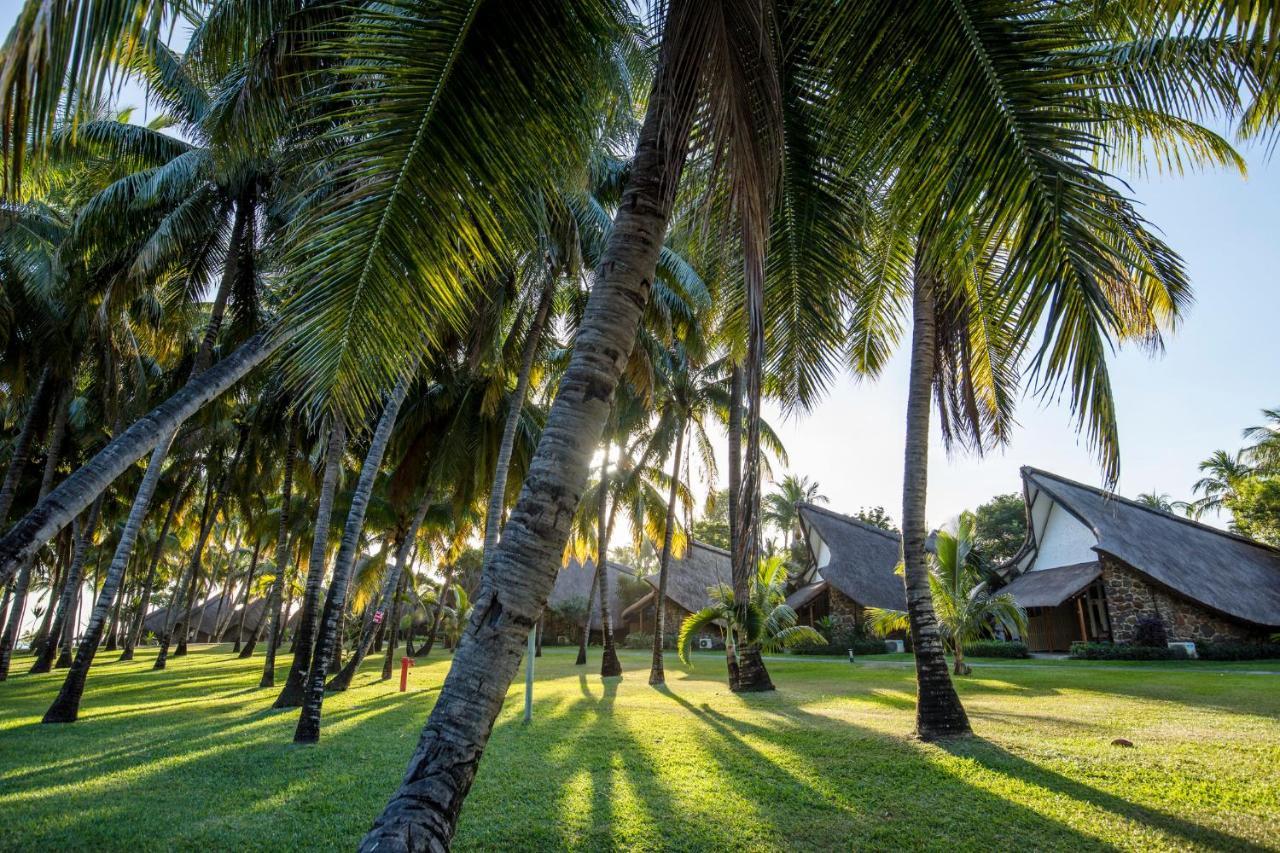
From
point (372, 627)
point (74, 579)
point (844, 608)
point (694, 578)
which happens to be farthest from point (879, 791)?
point (694, 578)

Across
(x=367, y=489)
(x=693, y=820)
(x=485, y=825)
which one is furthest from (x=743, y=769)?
(x=367, y=489)

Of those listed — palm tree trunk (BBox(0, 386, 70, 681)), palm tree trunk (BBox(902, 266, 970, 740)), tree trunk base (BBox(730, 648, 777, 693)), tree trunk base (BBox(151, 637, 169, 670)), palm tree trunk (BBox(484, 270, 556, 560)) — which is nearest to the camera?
palm tree trunk (BBox(902, 266, 970, 740))

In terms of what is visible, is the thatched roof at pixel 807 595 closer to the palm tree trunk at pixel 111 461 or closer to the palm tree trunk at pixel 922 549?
the palm tree trunk at pixel 922 549

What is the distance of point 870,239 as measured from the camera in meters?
6.64

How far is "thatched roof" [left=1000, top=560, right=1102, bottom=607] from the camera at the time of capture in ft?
71.2

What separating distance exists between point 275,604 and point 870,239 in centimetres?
2012

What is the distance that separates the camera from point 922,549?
781 cm

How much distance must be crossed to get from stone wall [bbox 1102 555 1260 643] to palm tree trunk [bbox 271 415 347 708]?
24.2 meters

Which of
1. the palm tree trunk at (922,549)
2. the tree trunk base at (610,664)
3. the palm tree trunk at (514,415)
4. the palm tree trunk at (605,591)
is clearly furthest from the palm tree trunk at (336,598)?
the tree trunk base at (610,664)

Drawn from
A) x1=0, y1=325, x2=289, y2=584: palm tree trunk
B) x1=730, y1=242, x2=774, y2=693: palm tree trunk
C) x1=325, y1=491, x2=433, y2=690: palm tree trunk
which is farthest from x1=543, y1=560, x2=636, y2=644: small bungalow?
x1=730, y1=242, x2=774, y2=693: palm tree trunk

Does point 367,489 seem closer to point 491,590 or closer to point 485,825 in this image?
point 485,825

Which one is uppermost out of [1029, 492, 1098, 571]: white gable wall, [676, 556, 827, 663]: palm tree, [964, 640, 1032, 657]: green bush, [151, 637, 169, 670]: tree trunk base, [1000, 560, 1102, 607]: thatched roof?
[1029, 492, 1098, 571]: white gable wall

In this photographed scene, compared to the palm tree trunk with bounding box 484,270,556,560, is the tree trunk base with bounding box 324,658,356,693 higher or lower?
lower

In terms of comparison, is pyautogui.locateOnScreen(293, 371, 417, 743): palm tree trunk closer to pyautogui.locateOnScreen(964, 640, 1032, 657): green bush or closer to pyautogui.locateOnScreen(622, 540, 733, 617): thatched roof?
pyautogui.locateOnScreen(964, 640, 1032, 657): green bush
